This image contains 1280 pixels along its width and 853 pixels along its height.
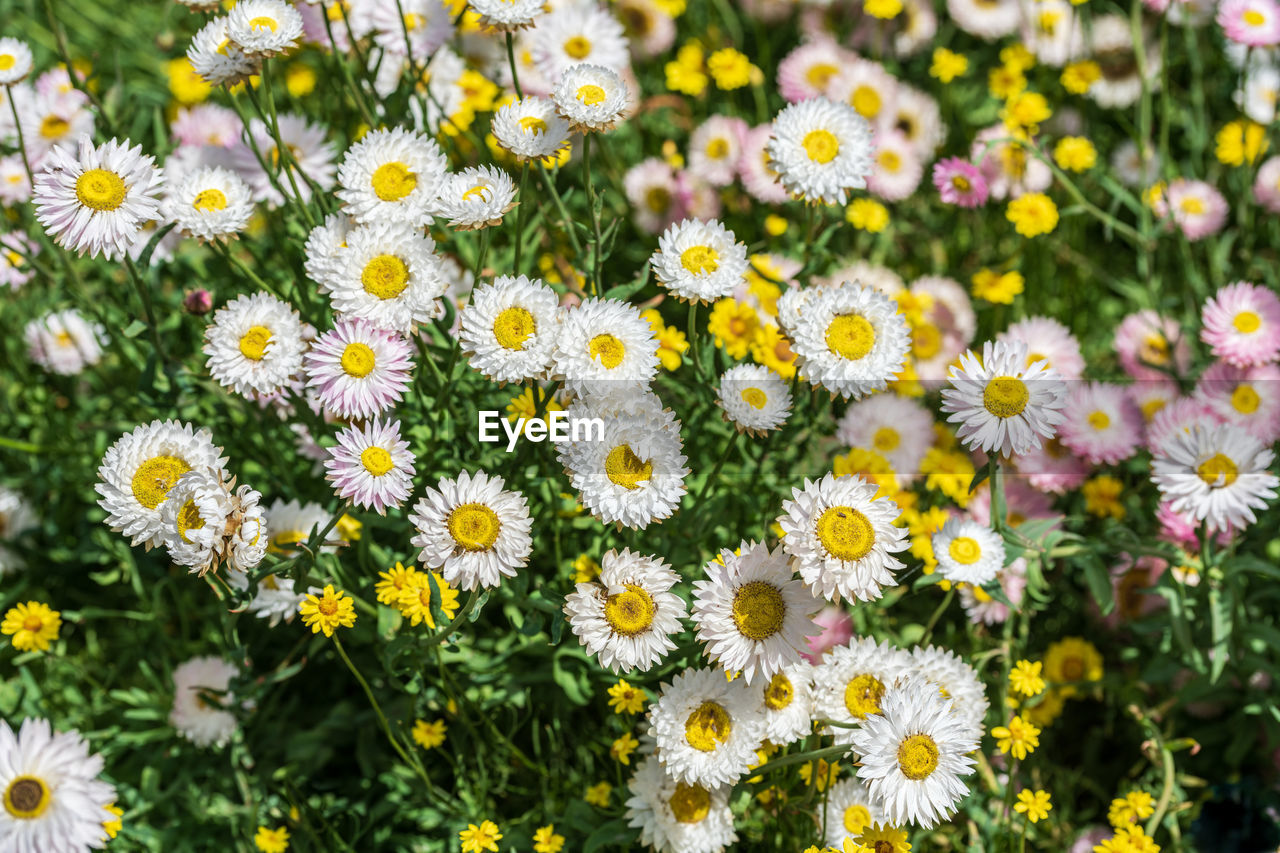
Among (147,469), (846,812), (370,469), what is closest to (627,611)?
(370,469)

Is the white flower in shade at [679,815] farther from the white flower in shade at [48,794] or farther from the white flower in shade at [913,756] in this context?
the white flower in shade at [48,794]

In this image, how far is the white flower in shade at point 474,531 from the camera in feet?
6.88

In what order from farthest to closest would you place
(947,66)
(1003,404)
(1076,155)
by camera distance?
(947,66)
(1076,155)
(1003,404)

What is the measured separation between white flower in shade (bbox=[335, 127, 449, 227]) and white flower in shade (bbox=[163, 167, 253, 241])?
0.81 feet

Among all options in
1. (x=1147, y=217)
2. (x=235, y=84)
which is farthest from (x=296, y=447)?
(x=1147, y=217)

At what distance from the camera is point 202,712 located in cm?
270

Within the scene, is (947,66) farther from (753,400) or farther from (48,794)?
(48,794)

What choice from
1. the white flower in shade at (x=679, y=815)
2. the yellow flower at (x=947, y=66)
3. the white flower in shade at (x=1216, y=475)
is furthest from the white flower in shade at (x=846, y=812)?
the yellow flower at (x=947, y=66)

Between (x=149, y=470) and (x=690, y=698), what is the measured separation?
126 centimetres

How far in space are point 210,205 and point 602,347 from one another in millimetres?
988

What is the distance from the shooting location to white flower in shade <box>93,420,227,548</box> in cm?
215

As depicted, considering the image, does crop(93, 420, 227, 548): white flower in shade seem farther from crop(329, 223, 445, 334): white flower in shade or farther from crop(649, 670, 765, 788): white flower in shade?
crop(649, 670, 765, 788): white flower in shade

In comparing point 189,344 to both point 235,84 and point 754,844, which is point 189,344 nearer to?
point 235,84

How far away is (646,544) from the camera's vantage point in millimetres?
→ 2523
